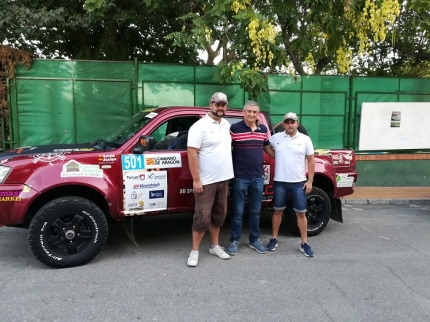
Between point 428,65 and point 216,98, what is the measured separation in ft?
44.9

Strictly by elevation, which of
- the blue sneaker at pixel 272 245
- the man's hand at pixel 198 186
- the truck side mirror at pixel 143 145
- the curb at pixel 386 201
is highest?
the truck side mirror at pixel 143 145

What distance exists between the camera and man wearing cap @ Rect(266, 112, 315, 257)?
14.9 feet

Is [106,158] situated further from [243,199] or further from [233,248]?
[233,248]

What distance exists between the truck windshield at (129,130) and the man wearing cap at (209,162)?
812 mm

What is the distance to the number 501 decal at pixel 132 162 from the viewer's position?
166 inches

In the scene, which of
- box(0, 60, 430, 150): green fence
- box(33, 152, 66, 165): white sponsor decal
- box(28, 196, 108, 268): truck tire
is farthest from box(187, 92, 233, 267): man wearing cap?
box(0, 60, 430, 150): green fence

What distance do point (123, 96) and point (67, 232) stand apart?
A: 517cm

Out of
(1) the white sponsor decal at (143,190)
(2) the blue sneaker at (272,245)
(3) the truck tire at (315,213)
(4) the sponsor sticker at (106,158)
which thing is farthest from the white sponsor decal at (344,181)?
(4) the sponsor sticker at (106,158)

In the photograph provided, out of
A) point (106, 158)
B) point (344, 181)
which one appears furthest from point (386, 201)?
point (106, 158)

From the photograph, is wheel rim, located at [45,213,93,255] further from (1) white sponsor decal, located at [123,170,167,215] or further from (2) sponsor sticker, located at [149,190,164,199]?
(2) sponsor sticker, located at [149,190,164,199]

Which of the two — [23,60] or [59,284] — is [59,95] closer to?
[23,60]

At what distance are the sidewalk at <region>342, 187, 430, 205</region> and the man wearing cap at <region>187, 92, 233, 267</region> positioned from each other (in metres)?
4.91

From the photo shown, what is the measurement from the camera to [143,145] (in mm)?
4059

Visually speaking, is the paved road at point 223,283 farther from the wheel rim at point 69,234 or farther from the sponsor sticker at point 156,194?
the sponsor sticker at point 156,194
